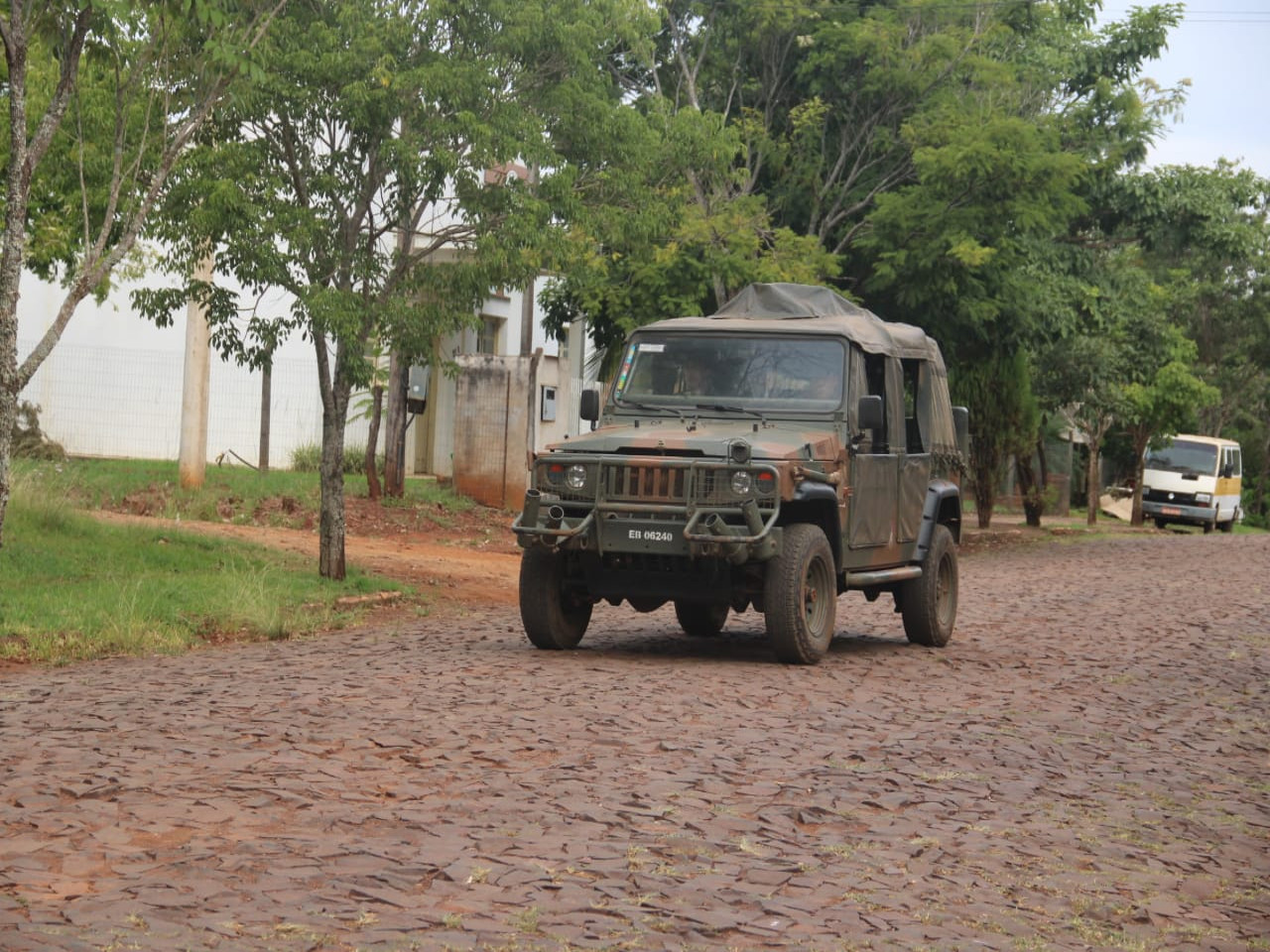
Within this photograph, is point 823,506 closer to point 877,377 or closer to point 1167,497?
point 877,377

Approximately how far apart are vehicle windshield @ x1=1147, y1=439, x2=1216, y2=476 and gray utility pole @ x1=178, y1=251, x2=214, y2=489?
2830 cm

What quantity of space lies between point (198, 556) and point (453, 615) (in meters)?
2.81

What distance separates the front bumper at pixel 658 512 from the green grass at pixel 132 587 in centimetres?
284

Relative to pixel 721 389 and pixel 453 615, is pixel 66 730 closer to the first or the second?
pixel 721 389

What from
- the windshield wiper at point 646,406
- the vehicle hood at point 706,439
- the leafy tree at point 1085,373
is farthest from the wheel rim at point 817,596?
the leafy tree at point 1085,373

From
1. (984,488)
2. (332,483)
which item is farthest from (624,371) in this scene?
(984,488)

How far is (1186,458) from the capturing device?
44.7 meters

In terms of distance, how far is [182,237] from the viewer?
16.1 meters

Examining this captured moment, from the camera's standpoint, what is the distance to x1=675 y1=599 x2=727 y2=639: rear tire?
14186 mm

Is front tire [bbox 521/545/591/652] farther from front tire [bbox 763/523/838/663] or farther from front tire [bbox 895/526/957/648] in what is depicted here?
front tire [bbox 895/526/957/648]

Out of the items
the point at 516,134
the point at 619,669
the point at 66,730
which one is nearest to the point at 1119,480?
the point at 516,134

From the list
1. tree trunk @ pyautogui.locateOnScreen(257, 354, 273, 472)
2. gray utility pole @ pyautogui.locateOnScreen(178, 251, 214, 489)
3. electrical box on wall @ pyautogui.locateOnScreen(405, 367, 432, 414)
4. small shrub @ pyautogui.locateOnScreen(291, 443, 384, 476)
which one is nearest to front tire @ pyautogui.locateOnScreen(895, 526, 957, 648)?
gray utility pole @ pyautogui.locateOnScreen(178, 251, 214, 489)

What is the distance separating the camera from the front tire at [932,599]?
14203 mm

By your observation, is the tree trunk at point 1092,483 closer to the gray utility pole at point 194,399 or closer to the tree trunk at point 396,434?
the tree trunk at point 396,434
